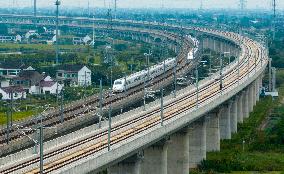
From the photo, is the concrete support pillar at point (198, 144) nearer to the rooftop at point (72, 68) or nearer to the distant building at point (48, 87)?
the distant building at point (48, 87)

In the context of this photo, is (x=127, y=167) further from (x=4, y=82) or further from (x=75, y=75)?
(x=75, y=75)

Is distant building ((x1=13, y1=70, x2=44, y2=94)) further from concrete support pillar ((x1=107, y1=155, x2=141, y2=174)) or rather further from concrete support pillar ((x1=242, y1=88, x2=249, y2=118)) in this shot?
concrete support pillar ((x1=107, y1=155, x2=141, y2=174))

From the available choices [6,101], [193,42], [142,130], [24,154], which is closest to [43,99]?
[6,101]

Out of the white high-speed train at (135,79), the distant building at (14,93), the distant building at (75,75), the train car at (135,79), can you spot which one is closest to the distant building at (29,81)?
the distant building at (14,93)

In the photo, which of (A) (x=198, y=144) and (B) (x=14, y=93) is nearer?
(A) (x=198, y=144)

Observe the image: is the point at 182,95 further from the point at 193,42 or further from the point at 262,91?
the point at 193,42

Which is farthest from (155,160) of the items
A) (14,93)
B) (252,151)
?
(14,93)
